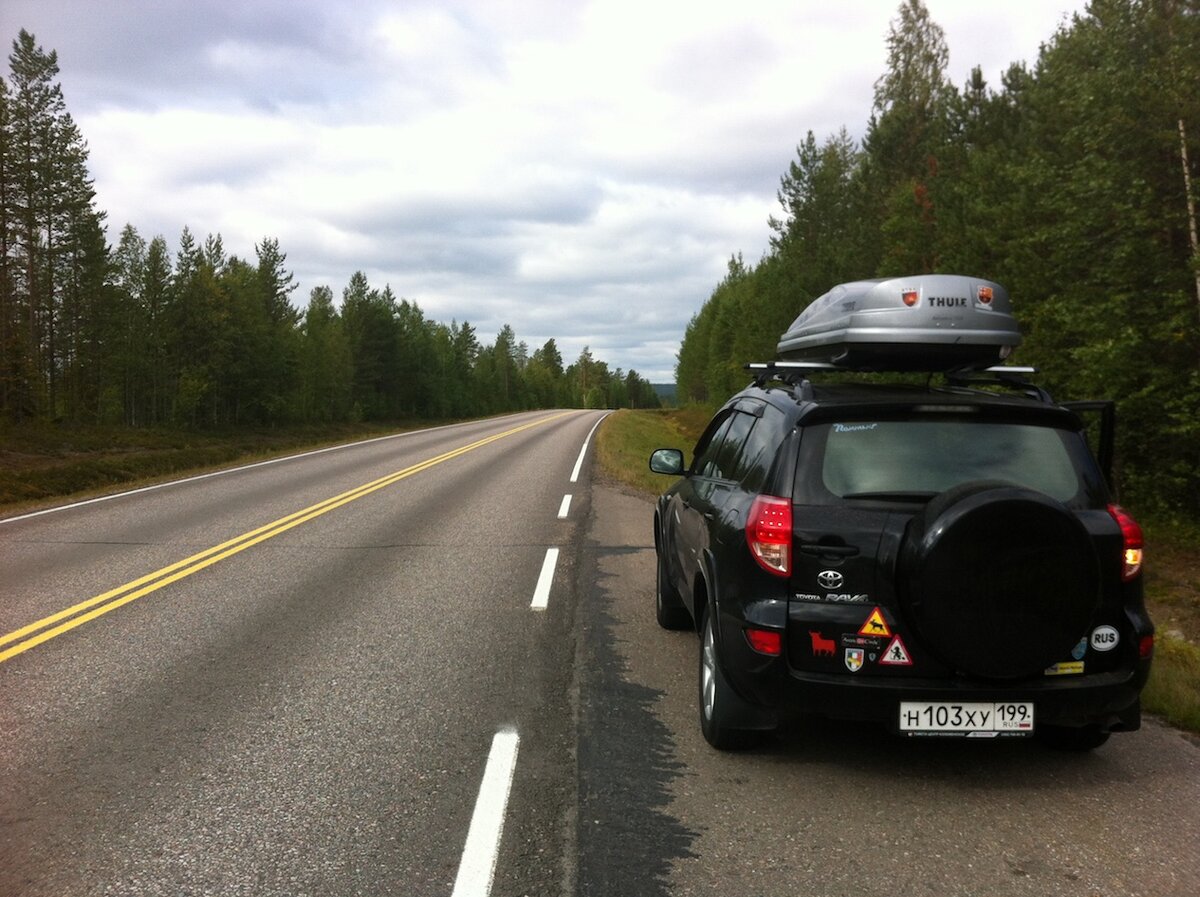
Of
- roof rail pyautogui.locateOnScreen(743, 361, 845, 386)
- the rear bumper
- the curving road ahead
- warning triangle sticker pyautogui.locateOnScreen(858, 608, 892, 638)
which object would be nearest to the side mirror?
roof rail pyautogui.locateOnScreen(743, 361, 845, 386)

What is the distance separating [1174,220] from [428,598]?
570 inches

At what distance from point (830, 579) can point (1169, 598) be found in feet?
37.2

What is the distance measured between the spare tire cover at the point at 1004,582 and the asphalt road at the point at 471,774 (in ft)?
2.33

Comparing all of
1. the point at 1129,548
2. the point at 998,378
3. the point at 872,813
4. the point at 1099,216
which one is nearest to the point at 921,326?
the point at 998,378

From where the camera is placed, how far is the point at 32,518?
1245 centimetres

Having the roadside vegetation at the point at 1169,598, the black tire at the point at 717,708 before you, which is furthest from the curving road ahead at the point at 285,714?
the roadside vegetation at the point at 1169,598

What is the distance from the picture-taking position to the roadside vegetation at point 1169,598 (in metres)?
4.77

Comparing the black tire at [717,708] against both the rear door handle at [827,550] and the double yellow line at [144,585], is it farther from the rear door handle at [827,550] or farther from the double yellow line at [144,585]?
the double yellow line at [144,585]

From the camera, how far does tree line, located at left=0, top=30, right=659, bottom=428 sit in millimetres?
34031

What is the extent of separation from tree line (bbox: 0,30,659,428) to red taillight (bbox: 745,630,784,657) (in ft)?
112

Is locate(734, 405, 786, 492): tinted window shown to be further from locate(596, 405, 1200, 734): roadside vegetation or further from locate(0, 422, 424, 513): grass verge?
locate(0, 422, 424, 513): grass verge

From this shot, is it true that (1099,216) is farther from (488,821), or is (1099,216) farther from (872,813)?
(488,821)

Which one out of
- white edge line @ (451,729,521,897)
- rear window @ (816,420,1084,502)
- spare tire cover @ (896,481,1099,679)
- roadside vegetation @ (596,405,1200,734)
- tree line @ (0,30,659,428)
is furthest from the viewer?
tree line @ (0,30,659,428)

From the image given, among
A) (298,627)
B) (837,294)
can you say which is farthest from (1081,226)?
(298,627)
